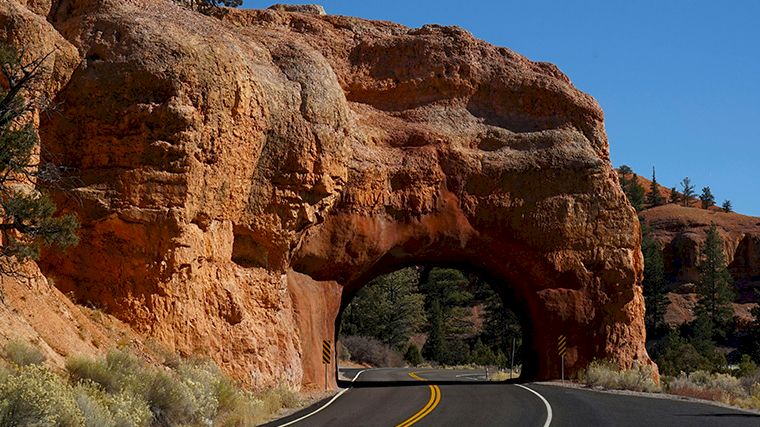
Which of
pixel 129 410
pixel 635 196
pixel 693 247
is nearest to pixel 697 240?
pixel 693 247

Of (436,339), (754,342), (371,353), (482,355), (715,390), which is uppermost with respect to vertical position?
(754,342)

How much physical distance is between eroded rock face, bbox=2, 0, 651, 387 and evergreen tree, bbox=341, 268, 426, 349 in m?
31.6

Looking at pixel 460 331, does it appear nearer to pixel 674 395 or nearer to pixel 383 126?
pixel 383 126

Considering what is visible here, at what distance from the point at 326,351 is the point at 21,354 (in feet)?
50.4

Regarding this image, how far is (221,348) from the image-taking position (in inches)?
901

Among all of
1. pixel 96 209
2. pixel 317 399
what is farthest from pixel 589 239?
pixel 96 209

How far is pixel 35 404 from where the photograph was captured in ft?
36.3

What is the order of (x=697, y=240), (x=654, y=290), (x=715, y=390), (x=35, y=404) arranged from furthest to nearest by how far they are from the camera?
(x=697, y=240) → (x=654, y=290) → (x=715, y=390) → (x=35, y=404)

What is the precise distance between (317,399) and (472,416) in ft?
23.8

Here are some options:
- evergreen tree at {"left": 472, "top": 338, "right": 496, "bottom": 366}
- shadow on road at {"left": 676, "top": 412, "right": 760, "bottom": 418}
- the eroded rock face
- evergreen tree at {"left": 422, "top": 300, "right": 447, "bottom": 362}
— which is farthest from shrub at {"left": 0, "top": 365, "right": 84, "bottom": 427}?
evergreen tree at {"left": 422, "top": 300, "right": 447, "bottom": 362}

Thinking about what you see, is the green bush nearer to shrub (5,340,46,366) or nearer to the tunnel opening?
shrub (5,340,46,366)

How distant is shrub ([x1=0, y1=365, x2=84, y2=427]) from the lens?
430 inches

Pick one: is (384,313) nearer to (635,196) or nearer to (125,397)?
(635,196)

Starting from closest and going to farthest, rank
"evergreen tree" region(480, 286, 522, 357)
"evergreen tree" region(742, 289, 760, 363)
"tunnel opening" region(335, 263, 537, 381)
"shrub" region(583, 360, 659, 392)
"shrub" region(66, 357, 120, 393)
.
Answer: "shrub" region(66, 357, 120, 393) < "shrub" region(583, 360, 659, 392) < "evergreen tree" region(742, 289, 760, 363) < "tunnel opening" region(335, 263, 537, 381) < "evergreen tree" region(480, 286, 522, 357)
